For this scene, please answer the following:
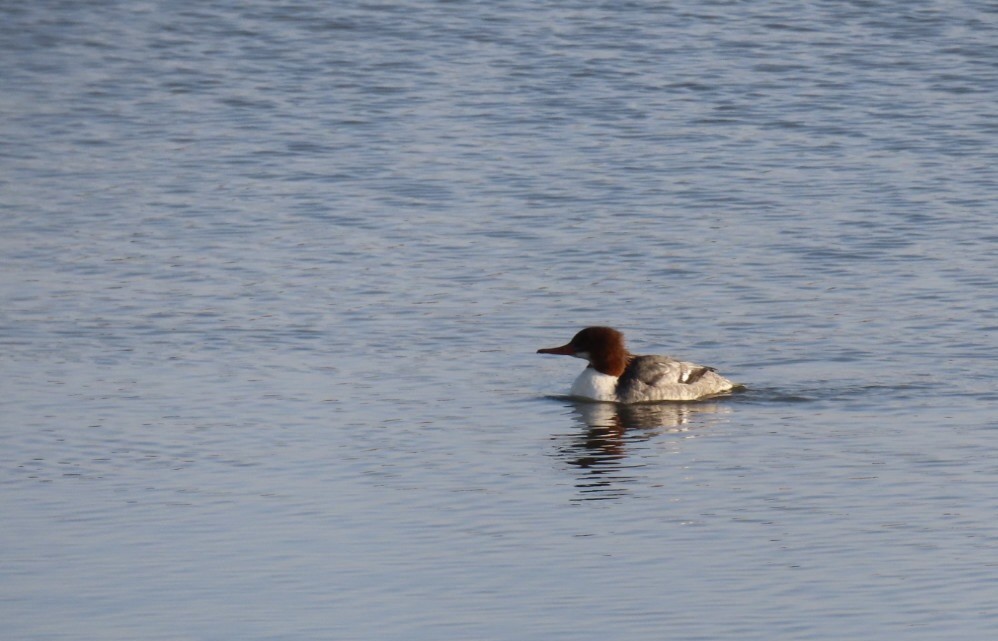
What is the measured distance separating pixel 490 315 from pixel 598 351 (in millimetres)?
1960

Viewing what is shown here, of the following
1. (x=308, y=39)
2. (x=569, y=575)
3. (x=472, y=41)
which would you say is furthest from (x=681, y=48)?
(x=569, y=575)

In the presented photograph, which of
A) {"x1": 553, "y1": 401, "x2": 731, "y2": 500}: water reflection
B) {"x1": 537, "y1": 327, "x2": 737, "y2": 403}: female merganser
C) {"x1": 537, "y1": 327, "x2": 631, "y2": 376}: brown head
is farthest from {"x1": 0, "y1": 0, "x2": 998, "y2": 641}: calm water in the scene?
{"x1": 537, "y1": 327, "x2": 631, "y2": 376}: brown head

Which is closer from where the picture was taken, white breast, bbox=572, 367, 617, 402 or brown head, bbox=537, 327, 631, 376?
white breast, bbox=572, 367, 617, 402

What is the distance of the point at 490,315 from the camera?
62.5ft

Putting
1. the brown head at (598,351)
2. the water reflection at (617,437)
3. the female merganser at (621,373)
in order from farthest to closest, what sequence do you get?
the brown head at (598,351), the female merganser at (621,373), the water reflection at (617,437)

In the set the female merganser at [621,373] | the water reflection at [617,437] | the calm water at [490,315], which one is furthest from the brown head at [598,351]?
the calm water at [490,315]

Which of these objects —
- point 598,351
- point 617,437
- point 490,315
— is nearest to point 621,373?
point 598,351

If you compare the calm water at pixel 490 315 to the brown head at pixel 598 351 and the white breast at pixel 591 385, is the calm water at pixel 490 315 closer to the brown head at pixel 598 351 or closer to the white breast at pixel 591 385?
the white breast at pixel 591 385

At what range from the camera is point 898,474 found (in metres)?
13.3

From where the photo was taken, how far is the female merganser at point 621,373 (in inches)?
663

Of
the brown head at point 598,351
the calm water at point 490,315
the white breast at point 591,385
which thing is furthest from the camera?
the brown head at point 598,351

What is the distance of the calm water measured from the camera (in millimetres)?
10984

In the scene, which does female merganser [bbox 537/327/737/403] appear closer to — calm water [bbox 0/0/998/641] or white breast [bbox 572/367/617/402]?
white breast [bbox 572/367/617/402]

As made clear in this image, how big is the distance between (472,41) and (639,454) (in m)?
20.4
